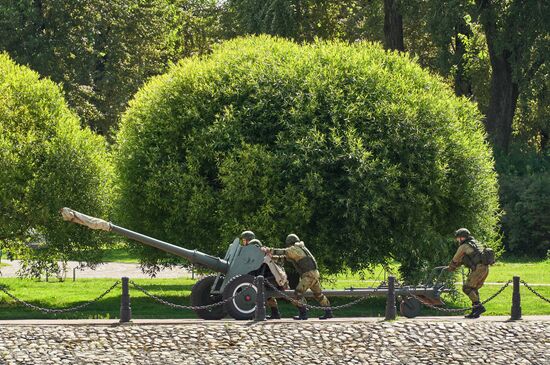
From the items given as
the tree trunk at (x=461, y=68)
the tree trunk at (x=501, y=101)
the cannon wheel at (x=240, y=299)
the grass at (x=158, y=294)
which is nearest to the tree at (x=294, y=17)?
the tree trunk at (x=461, y=68)

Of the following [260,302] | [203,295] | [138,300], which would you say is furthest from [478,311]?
[138,300]

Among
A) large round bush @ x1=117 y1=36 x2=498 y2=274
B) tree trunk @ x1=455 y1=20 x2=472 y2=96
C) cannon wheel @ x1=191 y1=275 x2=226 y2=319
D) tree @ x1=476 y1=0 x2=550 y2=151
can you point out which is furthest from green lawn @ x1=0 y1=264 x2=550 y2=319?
tree trunk @ x1=455 y1=20 x2=472 y2=96

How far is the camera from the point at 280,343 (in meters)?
22.2

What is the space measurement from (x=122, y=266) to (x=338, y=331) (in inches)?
1034

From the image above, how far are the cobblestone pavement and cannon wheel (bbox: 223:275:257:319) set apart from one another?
3.85 ft

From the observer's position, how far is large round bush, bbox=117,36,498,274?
96.7 ft

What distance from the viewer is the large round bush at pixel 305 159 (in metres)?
29.5

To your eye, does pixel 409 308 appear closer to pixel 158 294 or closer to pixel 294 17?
pixel 158 294

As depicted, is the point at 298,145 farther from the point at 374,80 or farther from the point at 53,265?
the point at 53,265

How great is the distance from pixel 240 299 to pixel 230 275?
1.04 metres

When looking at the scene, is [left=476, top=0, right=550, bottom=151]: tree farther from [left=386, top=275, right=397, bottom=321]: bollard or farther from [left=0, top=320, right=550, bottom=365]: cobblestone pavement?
[left=0, top=320, right=550, bottom=365]: cobblestone pavement

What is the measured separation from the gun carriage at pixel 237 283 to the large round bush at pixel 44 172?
5.30 m

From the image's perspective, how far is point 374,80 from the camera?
31.0m

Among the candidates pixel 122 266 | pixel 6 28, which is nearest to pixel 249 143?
pixel 122 266
